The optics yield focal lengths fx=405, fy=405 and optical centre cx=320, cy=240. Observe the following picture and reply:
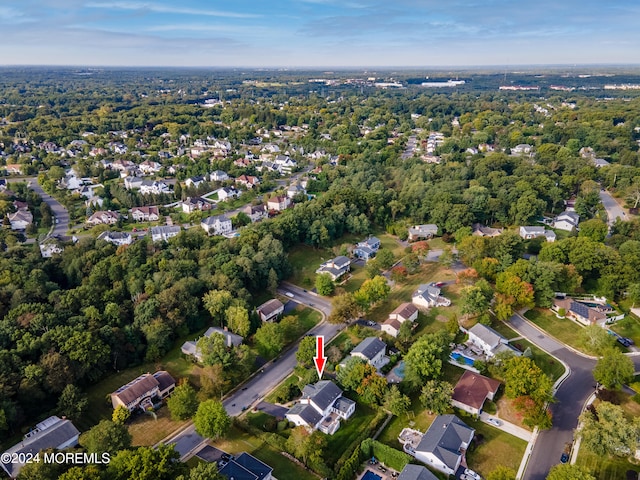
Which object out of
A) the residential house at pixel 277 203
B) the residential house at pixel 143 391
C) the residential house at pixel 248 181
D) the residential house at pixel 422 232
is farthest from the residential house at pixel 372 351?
the residential house at pixel 248 181

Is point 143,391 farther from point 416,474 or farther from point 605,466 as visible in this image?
point 605,466

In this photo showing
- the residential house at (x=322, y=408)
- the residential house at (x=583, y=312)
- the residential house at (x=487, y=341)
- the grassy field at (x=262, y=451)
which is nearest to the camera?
the grassy field at (x=262, y=451)

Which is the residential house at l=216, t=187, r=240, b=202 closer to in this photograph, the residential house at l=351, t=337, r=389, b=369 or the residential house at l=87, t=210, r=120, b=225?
the residential house at l=87, t=210, r=120, b=225

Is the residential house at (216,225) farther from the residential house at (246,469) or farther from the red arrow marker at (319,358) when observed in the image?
the residential house at (246,469)

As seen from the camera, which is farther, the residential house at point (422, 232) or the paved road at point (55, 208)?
the paved road at point (55, 208)

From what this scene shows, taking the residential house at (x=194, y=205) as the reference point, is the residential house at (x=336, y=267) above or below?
below
